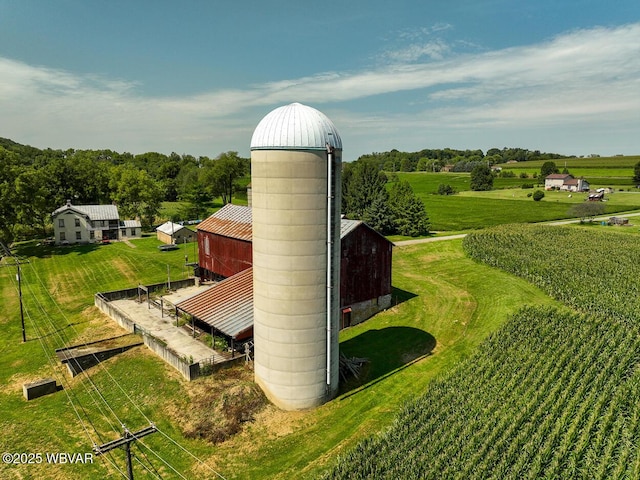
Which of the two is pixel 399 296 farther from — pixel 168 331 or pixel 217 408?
pixel 217 408

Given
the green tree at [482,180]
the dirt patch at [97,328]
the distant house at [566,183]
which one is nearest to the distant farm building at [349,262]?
the dirt patch at [97,328]

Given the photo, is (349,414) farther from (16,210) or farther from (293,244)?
(16,210)

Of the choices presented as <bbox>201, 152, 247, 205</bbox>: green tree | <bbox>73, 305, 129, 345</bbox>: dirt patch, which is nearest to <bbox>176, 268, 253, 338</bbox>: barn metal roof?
<bbox>73, 305, 129, 345</bbox>: dirt patch

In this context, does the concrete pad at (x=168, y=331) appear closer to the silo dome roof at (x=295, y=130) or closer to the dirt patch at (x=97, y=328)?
the dirt patch at (x=97, y=328)

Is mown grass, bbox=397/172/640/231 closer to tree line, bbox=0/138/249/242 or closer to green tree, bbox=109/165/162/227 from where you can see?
tree line, bbox=0/138/249/242

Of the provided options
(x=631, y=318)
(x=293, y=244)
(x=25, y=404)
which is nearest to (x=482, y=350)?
(x=631, y=318)
